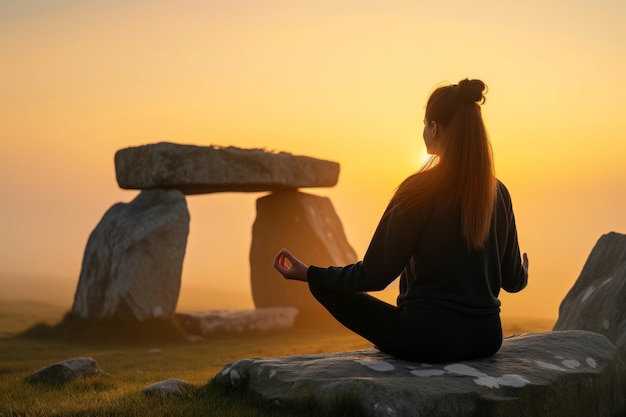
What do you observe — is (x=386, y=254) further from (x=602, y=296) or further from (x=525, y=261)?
(x=602, y=296)

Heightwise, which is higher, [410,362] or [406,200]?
[406,200]

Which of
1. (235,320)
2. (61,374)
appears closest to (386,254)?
(61,374)

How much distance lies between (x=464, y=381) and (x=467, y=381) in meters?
0.02

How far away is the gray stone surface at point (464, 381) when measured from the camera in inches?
180

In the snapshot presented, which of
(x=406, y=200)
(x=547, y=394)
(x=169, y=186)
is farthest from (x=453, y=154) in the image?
(x=169, y=186)

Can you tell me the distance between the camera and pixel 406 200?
4969 millimetres

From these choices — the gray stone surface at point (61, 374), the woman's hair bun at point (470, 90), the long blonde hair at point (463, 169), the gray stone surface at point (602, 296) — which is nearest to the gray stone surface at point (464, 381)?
the long blonde hair at point (463, 169)

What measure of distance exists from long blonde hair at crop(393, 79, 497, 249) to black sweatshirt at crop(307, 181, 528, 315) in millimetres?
66

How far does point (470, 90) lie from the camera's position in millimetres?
5027

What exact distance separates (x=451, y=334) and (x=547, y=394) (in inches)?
29.4

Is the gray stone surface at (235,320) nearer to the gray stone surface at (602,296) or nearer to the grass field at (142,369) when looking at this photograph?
the grass field at (142,369)

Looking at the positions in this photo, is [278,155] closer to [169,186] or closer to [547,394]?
[169,186]

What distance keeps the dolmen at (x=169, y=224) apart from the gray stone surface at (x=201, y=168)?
0.06 feet

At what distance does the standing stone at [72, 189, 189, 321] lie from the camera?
584 inches
